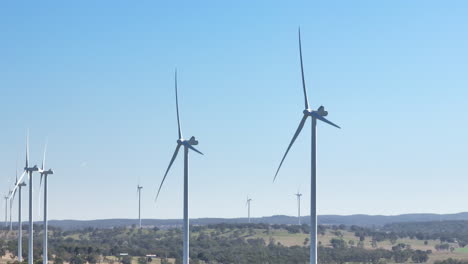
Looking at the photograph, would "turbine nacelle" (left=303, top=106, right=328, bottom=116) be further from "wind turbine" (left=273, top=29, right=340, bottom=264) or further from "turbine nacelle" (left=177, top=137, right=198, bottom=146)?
"turbine nacelle" (left=177, top=137, right=198, bottom=146)

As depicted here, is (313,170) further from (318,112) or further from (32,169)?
(32,169)

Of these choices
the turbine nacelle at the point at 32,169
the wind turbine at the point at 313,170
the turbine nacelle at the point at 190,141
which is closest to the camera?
the wind turbine at the point at 313,170

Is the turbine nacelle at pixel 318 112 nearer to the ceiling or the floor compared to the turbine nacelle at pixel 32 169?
nearer to the ceiling

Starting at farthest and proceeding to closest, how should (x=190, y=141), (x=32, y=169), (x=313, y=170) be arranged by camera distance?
(x=32, y=169) < (x=190, y=141) < (x=313, y=170)

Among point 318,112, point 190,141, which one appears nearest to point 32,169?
point 190,141

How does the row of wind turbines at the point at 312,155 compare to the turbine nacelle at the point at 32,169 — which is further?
the turbine nacelle at the point at 32,169

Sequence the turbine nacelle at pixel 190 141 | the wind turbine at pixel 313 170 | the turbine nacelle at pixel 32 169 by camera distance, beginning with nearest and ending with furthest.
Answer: the wind turbine at pixel 313 170 → the turbine nacelle at pixel 190 141 → the turbine nacelle at pixel 32 169

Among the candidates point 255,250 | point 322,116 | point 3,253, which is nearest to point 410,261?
point 255,250

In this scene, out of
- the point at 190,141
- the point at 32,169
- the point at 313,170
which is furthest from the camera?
the point at 32,169

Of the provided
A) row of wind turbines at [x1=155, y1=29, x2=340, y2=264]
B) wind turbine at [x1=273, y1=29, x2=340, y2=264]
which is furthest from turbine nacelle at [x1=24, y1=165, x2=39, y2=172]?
wind turbine at [x1=273, y1=29, x2=340, y2=264]

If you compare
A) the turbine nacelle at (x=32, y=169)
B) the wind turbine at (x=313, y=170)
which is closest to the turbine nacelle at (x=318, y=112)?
the wind turbine at (x=313, y=170)

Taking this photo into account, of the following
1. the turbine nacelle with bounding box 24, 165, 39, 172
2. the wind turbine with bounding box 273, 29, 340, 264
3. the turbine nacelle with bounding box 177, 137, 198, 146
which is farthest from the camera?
the turbine nacelle with bounding box 24, 165, 39, 172

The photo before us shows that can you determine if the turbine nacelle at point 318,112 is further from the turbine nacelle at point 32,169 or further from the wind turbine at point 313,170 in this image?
the turbine nacelle at point 32,169

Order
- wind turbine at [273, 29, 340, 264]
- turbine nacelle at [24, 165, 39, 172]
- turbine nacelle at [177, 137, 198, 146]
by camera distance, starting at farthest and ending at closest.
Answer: turbine nacelle at [24, 165, 39, 172] → turbine nacelle at [177, 137, 198, 146] → wind turbine at [273, 29, 340, 264]
